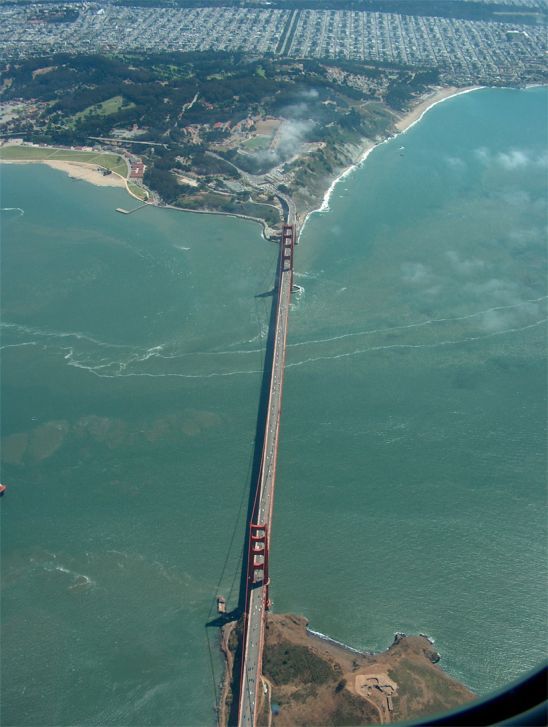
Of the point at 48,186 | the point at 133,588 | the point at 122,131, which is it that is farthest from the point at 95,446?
the point at 122,131

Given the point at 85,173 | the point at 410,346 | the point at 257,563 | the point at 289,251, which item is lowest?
the point at 257,563

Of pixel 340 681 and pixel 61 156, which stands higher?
pixel 61 156

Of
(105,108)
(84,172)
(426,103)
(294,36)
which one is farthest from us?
(294,36)

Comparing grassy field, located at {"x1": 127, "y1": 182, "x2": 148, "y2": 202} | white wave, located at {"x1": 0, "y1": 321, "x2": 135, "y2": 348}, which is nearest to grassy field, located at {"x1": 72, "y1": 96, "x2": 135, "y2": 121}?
grassy field, located at {"x1": 127, "y1": 182, "x2": 148, "y2": 202}

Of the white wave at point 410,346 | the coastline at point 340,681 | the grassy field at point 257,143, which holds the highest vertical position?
the grassy field at point 257,143

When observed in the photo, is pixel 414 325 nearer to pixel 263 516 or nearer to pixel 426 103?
pixel 263 516

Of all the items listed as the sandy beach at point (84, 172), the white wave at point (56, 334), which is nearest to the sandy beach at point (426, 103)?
the sandy beach at point (84, 172)

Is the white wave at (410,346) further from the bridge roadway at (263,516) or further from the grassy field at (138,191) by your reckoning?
the grassy field at (138,191)

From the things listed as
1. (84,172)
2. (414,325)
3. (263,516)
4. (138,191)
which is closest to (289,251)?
(414,325)
